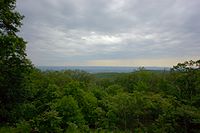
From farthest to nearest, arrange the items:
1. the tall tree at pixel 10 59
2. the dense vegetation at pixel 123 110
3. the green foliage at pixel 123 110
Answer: the dense vegetation at pixel 123 110
the green foliage at pixel 123 110
the tall tree at pixel 10 59

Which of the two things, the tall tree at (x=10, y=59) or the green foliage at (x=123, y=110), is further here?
the green foliage at (x=123, y=110)

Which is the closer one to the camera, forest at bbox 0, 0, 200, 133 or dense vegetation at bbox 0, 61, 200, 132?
forest at bbox 0, 0, 200, 133

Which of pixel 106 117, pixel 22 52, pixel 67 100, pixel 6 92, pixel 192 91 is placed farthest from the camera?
pixel 106 117

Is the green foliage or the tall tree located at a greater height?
the tall tree

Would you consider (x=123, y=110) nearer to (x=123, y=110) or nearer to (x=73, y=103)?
(x=123, y=110)

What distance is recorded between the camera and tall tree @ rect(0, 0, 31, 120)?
1412 centimetres

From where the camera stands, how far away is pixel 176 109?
26438mm

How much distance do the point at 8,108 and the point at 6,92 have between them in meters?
1.01

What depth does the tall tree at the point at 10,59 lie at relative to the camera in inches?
556

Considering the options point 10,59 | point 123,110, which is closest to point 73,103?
point 123,110

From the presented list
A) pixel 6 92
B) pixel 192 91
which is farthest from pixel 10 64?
pixel 192 91

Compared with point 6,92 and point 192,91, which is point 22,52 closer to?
point 6,92

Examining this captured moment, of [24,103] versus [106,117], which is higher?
[24,103]

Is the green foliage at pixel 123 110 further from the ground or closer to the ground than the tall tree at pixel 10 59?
closer to the ground
